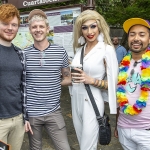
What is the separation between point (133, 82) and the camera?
2.32 meters

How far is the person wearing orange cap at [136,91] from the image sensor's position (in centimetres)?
225

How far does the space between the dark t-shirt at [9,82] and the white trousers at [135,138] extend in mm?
1180

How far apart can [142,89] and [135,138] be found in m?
0.51

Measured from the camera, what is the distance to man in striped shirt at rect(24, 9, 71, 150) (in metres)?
2.57

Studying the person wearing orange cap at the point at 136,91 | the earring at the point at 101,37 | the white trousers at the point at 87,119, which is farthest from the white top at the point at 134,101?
the earring at the point at 101,37

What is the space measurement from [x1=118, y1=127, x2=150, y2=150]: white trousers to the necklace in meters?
0.20

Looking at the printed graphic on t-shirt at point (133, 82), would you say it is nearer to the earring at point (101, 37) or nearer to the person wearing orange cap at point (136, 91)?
the person wearing orange cap at point (136, 91)

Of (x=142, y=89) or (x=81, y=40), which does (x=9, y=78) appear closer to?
(x=81, y=40)

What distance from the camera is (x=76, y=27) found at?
2.68 m

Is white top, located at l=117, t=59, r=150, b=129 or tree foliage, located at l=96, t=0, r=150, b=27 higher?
tree foliage, located at l=96, t=0, r=150, b=27

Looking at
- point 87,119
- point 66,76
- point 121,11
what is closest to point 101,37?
point 66,76

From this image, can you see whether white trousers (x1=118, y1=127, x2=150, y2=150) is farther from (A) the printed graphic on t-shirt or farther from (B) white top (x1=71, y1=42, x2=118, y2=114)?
(A) the printed graphic on t-shirt

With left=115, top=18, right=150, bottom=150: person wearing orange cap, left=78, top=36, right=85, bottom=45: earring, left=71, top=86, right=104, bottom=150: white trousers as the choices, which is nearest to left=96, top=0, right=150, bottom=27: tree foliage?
left=78, top=36, right=85, bottom=45: earring

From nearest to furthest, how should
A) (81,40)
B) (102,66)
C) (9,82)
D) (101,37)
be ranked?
(9,82) → (102,66) → (101,37) → (81,40)
